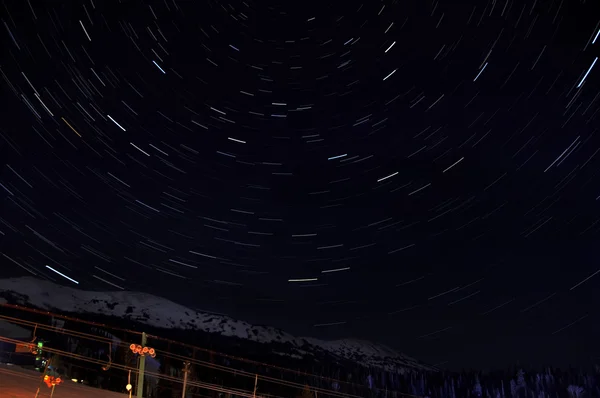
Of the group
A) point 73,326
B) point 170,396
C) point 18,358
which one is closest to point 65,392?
point 18,358

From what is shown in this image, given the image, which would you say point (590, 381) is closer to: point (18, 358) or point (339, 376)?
point (339, 376)

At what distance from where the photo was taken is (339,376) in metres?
158

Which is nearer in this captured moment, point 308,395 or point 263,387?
point 308,395

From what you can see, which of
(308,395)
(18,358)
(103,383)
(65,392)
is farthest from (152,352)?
(103,383)

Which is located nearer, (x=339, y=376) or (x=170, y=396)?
(x=170, y=396)

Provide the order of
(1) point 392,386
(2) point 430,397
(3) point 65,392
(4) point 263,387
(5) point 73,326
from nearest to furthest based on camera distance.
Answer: (3) point 65,392 < (4) point 263,387 < (5) point 73,326 < (2) point 430,397 < (1) point 392,386

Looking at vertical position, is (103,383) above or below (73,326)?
below

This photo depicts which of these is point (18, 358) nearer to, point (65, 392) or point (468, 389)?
point (65, 392)

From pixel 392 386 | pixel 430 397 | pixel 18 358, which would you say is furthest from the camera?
pixel 392 386

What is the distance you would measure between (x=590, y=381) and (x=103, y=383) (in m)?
115

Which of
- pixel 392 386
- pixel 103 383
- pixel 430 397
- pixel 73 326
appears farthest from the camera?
pixel 392 386

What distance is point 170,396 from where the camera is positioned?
6166 cm

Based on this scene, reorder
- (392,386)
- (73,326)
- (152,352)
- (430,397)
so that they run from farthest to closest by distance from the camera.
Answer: (392,386), (430,397), (73,326), (152,352)

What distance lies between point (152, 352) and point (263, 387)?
280 ft
